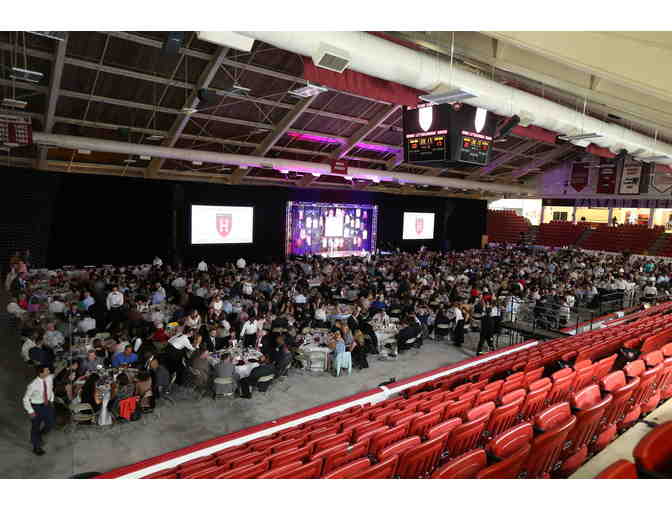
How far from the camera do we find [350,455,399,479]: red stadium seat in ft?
10.3

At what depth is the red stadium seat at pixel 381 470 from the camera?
315 centimetres

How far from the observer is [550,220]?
37781 millimetres

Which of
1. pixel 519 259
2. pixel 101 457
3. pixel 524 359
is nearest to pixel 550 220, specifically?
pixel 519 259

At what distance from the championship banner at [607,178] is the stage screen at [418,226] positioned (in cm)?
1149

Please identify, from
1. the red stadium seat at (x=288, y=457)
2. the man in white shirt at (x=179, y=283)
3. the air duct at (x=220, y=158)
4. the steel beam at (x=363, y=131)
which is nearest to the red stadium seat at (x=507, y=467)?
the red stadium seat at (x=288, y=457)

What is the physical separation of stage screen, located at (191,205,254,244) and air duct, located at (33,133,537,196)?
11.2 feet

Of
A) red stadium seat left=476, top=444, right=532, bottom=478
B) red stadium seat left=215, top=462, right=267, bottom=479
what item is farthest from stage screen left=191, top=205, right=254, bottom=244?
red stadium seat left=476, top=444, right=532, bottom=478

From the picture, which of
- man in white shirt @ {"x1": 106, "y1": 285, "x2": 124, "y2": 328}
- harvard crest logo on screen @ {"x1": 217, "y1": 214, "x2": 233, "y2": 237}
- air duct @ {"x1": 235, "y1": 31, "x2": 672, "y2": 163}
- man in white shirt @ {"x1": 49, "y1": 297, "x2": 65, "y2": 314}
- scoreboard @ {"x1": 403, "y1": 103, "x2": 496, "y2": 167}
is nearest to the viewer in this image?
air duct @ {"x1": 235, "y1": 31, "x2": 672, "y2": 163}

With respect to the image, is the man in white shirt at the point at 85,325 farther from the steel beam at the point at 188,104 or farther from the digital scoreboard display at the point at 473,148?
the digital scoreboard display at the point at 473,148

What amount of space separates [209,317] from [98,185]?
441 inches

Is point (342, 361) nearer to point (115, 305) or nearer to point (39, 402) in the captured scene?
point (39, 402)

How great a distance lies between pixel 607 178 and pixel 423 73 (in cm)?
2621

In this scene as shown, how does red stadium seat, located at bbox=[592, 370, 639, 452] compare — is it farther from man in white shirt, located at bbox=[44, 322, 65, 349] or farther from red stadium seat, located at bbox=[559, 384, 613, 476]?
man in white shirt, located at bbox=[44, 322, 65, 349]
